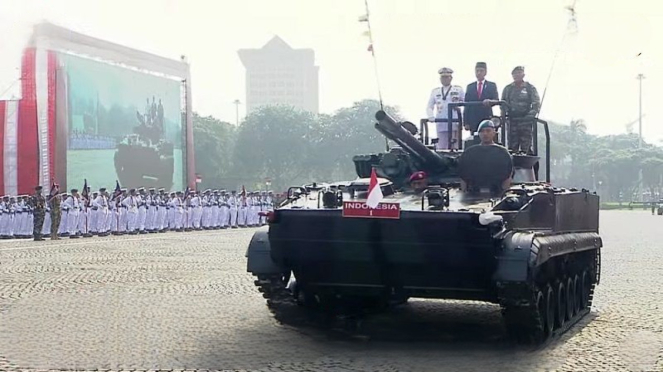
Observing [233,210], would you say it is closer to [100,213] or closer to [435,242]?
[100,213]

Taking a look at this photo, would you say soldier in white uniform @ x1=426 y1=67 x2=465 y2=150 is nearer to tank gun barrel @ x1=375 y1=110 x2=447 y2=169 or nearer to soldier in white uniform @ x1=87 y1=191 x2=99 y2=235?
tank gun barrel @ x1=375 y1=110 x2=447 y2=169

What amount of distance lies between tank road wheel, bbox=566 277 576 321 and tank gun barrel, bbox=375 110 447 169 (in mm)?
1747

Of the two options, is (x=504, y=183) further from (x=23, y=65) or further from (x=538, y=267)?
(x=23, y=65)

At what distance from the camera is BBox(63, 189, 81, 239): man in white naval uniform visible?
27.7 m

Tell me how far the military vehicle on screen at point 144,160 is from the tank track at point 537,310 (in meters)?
27.7

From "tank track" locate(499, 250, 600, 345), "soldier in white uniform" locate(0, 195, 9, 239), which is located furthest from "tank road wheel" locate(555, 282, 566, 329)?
"soldier in white uniform" locate(0, 195, 9, 239)

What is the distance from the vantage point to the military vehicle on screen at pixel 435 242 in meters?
8.51

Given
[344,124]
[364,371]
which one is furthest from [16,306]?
[344,124]

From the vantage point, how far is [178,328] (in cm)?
958

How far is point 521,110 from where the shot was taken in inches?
457

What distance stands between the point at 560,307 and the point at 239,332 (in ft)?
10.3

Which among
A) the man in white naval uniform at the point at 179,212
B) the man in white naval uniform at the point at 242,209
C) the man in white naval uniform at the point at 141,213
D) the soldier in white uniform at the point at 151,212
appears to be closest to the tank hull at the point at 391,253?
the man in white naval uniform at the point at 141,213

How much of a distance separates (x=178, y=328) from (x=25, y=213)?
18.8 meters

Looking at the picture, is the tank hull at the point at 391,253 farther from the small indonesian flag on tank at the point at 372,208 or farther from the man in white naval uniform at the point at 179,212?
the man in white naval uniform at the point at 179,212
